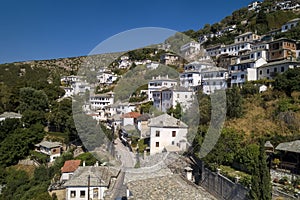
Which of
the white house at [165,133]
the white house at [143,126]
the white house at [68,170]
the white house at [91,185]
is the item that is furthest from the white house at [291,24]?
the white house at [68,170]

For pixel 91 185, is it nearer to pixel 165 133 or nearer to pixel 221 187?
pixel 165 133

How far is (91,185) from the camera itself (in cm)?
1090

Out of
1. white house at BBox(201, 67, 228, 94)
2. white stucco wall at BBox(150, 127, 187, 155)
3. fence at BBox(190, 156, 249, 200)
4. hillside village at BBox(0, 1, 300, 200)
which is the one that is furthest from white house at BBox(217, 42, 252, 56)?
fence at BBox(190, 156, 249, 200)

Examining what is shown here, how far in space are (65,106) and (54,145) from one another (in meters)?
4.15

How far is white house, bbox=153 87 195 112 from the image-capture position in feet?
62.3

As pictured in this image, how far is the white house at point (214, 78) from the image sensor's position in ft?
68.8

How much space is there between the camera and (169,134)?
12.7 meters

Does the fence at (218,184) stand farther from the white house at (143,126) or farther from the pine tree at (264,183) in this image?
the white house at (143,126)

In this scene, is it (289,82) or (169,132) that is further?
(289,82)

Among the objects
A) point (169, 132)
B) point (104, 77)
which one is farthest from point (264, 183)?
point (104, 77)

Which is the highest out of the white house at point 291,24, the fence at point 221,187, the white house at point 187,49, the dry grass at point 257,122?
the white house at point 291,24

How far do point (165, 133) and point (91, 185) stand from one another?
4.32 meters

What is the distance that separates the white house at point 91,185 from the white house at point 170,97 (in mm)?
8653

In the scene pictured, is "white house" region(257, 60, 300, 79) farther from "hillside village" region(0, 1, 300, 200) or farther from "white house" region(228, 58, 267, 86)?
"white house" region(228, 58, 267, 86)
